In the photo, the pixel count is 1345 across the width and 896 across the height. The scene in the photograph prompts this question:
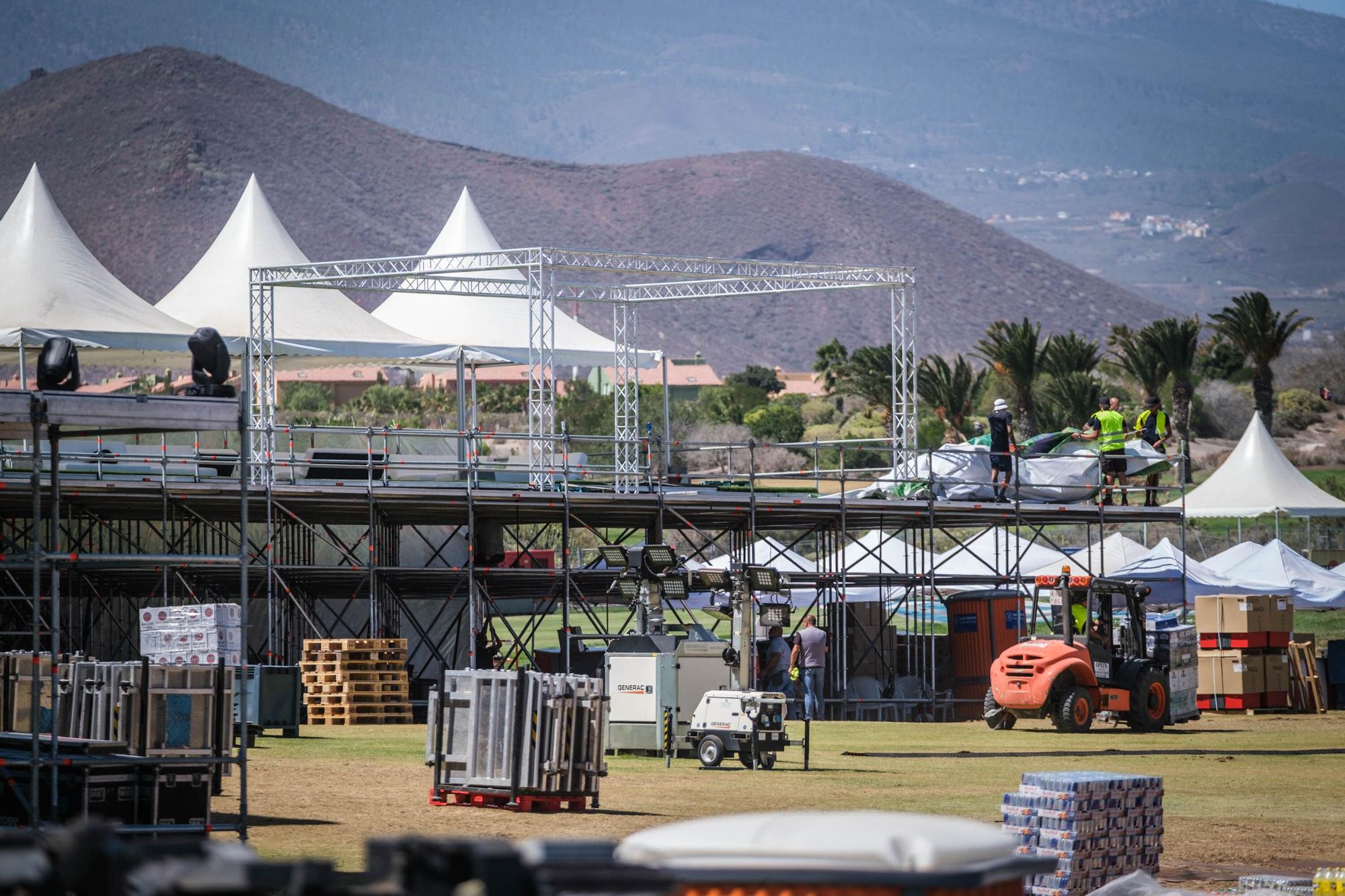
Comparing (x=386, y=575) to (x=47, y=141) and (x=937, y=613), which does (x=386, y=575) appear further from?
(x=47, y=141)

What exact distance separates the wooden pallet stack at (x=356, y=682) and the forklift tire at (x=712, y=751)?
7898 mm

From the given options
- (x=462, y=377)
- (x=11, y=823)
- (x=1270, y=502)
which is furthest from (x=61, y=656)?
(x=1270, y=502)

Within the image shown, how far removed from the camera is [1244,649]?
31.5 metres

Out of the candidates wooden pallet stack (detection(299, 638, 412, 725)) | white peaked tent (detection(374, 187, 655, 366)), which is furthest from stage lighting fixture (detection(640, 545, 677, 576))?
white peaked tent (detection(374, 187, 655, 366))

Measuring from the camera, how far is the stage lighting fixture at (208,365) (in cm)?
1339

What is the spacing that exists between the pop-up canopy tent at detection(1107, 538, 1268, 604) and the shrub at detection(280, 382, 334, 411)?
265 feet

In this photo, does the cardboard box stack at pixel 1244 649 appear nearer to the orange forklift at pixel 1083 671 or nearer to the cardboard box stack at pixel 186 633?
the orange forklift at pixel 1083 671

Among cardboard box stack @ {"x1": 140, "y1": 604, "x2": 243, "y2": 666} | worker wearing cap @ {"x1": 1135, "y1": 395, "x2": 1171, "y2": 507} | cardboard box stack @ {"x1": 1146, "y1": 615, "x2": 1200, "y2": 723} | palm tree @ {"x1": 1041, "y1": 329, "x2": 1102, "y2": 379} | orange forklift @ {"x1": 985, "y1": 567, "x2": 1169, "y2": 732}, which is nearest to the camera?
cardboard box stack @ {"x1": 140, "y1": 604, "x2": 243, "y2": 666}

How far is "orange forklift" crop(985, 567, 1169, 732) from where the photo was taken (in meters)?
25.3

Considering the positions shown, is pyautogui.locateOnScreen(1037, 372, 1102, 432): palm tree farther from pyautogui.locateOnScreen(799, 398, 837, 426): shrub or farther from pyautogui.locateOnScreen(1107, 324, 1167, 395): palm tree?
pyautogui.locateOnScreen(799, 398, 837, 426): shrub

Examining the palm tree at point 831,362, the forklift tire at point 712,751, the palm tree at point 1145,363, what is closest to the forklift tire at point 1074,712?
the forklift tire at point 712,751

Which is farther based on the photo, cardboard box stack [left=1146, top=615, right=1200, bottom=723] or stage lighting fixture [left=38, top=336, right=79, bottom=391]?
cardboard box stack [left=1146, top=615, right=1200, bottom=723]

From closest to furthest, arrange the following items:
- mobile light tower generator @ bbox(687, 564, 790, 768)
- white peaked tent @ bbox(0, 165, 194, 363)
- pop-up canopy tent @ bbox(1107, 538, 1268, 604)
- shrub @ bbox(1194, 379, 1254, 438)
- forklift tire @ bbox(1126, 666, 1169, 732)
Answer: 1. mobile light tower generator @ bbox(687, 564, 790, 768)
2. forklift tire @ bbox(1126, 666, 1169, 732)
3. white peaked tent @ bbox(0, 165, 194, 363)
4. pop-up canopy tent @ bbox(1107, 538, 1268, 604)
5. shrub @ bbox(1194, 379, 1254, 438)

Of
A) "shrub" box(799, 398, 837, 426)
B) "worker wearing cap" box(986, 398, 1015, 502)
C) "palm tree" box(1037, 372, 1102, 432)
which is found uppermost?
"shrub" box(799, 398, 837, 426)
